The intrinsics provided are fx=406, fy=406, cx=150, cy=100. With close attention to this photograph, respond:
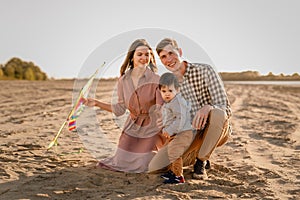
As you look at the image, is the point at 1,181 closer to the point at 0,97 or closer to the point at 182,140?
the point at 182,140

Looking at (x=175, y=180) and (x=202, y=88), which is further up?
(x=202, y=88)

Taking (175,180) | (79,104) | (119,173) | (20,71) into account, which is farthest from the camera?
(20,71)

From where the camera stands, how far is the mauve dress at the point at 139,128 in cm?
412

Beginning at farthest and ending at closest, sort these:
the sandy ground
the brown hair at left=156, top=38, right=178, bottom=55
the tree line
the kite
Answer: the tree line < the kite < the brown hair at left=156, top=38, right=178, bottom=55 < the sandy ground

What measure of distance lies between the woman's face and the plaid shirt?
430mm

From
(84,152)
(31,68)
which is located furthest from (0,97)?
(31,68)

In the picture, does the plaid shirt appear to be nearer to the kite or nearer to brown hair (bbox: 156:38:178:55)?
brown hair (bbox: 156:38:178:55)

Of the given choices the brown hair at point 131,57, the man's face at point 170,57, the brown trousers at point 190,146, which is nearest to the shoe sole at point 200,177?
the brown trousers at point 190,146

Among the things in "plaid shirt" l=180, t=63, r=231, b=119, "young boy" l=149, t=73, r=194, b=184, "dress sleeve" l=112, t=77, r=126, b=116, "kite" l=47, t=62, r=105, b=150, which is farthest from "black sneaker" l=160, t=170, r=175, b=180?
"kite" l=47, t=62, r=105, b=150

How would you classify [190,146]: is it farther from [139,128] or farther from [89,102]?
[89,102]

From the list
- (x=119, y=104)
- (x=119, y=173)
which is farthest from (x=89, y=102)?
(x=119, y=173)

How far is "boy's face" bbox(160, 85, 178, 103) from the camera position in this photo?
368 centimetres

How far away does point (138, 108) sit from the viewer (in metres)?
4.22

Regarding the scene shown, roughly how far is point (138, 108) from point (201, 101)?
67cm
